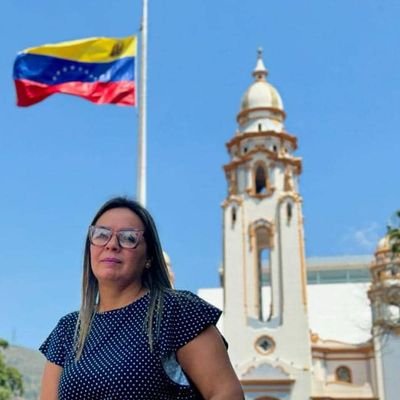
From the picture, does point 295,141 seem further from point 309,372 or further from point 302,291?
point 309,372

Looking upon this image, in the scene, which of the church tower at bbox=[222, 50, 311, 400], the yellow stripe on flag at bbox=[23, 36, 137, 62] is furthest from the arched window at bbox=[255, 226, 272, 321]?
the yellow stripe on flag at bbox=[23, 36, 137, 62]

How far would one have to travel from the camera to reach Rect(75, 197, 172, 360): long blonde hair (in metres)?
2.33

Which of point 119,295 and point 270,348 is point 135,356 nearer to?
point 119,295

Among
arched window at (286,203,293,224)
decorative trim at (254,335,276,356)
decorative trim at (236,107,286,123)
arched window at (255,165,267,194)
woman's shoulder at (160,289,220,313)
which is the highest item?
decorative trim at (236,107,286,123)

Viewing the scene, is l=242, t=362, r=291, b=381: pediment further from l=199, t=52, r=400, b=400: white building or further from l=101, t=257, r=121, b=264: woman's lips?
l=101, t=257, r=121, b=264: woman's lips

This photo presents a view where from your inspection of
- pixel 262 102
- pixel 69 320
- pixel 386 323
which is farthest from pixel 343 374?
pixel 69 320

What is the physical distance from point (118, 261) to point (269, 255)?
3305cm

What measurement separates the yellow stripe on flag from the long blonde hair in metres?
9.17

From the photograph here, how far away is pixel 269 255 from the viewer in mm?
35125

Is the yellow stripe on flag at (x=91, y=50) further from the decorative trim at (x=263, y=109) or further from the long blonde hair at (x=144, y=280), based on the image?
the decorative trim at (x=263, y=109)

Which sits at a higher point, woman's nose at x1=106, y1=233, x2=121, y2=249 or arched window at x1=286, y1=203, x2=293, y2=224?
arched window at x1=286, y1=203, x2=293, y2=224

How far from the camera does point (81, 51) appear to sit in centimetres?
1136

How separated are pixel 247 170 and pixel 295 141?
11.8 ft

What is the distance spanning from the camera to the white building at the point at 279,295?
32.2m
